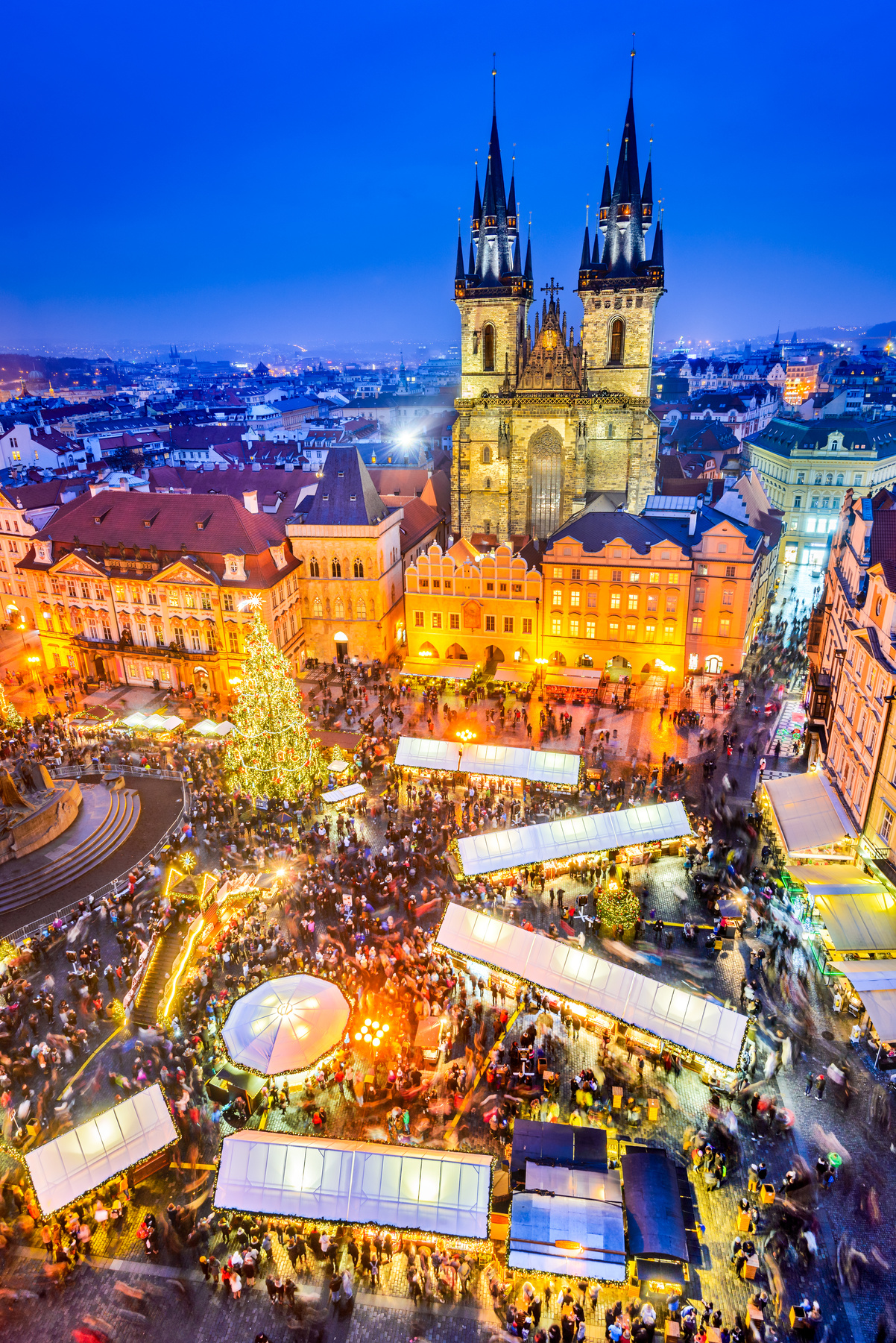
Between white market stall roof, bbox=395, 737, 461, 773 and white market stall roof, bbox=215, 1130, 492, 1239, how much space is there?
1950 centimetres

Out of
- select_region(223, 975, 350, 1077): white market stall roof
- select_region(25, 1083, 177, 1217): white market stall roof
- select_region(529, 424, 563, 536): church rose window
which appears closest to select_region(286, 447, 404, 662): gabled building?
select_region(529, 424, 563, 536): church rose window

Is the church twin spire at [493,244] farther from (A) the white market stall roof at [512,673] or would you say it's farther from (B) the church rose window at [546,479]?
(A) the white market stall roof at [512,673]

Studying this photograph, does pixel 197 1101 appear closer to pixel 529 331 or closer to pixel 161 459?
pixel 529 331

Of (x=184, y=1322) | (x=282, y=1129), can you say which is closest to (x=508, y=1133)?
(x=282, y=1129)

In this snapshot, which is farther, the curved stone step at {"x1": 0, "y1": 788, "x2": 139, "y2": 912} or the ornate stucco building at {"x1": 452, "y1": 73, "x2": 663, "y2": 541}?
the ornate stucco building at {"x1": 452, "y1": 73, "x2": 663, "y2": 541}

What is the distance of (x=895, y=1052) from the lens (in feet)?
74.0

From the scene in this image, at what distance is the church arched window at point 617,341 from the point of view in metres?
56.4

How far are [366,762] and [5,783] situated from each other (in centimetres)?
1602

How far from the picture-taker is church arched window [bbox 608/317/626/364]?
56406 millimetres

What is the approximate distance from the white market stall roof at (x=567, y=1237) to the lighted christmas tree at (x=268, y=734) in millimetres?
20530

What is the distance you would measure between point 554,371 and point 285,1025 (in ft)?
159

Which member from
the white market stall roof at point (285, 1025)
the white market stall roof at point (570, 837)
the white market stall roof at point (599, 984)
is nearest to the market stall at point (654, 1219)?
the white market stall roof at point (599, 984)

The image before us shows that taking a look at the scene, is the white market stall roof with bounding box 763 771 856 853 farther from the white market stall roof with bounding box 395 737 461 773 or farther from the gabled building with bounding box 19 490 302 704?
the gabled building with bounding box 19 490 302 704

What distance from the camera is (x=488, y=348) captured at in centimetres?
5969
